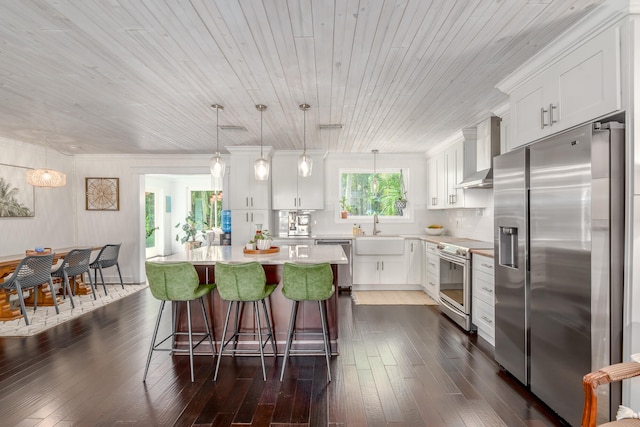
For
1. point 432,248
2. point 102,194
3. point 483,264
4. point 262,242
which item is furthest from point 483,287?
point 102,194

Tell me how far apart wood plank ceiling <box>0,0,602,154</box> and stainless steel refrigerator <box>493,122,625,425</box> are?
2.77ft

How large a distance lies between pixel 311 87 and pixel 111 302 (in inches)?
175

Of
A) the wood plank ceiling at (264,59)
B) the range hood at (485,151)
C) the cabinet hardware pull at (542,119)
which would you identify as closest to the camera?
the wood plank ceiling at (264,59)

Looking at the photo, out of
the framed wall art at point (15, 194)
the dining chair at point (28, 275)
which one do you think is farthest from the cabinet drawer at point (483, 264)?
the framed wall art at point (15, 194)

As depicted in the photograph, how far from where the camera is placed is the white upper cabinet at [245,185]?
232 inches

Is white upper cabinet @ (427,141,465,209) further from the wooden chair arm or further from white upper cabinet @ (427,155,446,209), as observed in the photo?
the wooden chair arm

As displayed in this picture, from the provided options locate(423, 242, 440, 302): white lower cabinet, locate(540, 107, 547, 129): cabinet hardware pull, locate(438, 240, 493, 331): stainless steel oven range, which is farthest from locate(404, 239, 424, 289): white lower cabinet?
locate(540, 107, 547, 129): cabinet hardware pull

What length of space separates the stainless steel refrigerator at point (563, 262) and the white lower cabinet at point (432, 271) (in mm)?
2074

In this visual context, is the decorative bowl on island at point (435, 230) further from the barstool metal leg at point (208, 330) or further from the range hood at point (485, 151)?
the barstool metal leg at point (208, 330)

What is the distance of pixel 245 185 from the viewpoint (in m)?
5.91

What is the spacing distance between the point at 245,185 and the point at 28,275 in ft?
10.2

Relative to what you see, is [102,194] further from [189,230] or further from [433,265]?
[433,265]

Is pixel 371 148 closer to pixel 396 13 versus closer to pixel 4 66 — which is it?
pixel 396 13

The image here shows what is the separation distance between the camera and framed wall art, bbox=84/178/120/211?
6.56 metres
